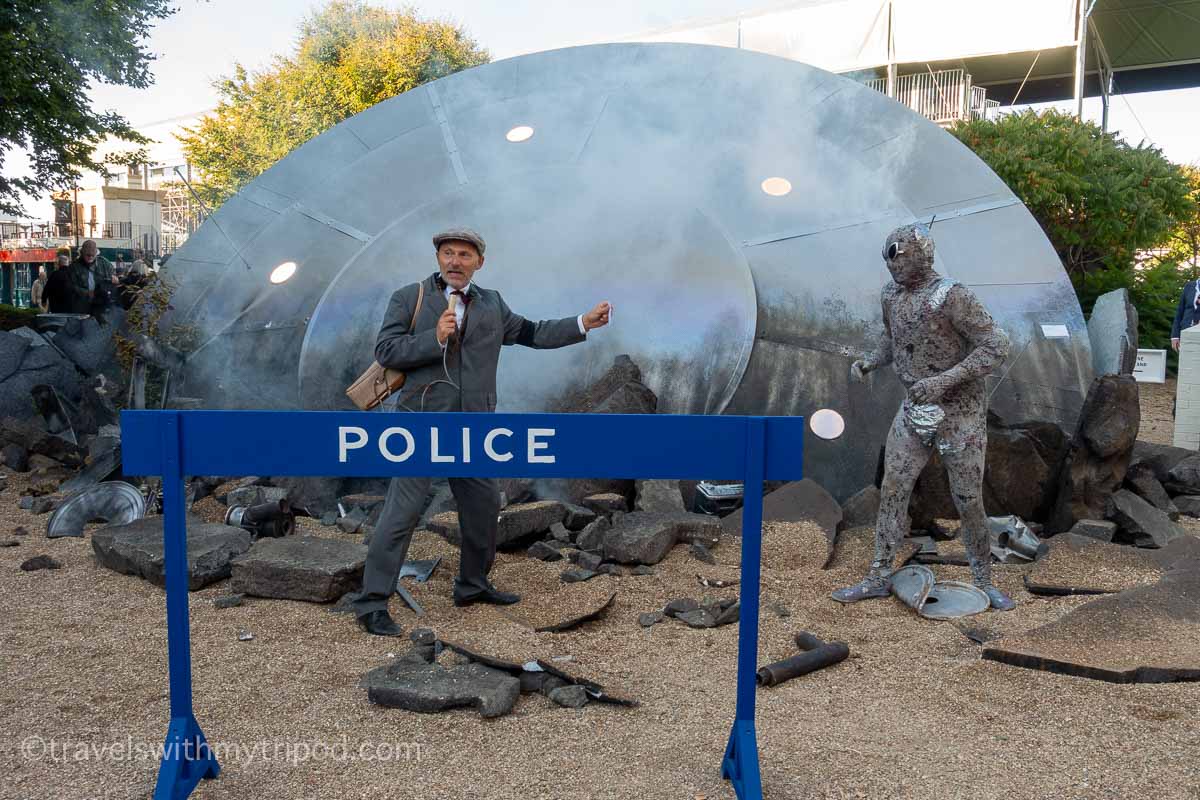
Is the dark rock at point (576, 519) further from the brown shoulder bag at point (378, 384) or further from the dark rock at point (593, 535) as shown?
the brown shoulder bag at point (378, 384)

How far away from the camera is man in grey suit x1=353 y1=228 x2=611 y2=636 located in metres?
4.03

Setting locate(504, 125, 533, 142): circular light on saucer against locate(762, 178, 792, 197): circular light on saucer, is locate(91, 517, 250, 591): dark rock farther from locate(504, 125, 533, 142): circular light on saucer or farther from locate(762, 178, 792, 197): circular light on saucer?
locate(762, 178, 792, 197): circular light on saucer

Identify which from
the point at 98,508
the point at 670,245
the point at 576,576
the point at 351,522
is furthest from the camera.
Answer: the point at 670,245

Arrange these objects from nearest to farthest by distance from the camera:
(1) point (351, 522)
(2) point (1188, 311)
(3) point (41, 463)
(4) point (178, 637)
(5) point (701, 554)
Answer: (4) point (178, 637), (5) point (701, 554), (1) point (351, 522), (3) point (41, 463), (2) point (1188, 311)

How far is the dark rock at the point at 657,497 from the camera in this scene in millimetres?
5555

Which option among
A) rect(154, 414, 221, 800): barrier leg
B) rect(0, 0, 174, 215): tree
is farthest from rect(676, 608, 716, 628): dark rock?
rect(0, 0, 174, 215): tree

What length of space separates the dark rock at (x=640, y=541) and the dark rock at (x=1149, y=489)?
3072 millimetres

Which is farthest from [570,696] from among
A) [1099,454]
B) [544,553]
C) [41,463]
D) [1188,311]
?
[1188,311]

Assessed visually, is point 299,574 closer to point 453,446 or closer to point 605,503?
point 605,503

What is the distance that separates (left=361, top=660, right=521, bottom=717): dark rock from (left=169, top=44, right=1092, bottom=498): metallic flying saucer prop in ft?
8.61

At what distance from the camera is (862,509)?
5508 mm

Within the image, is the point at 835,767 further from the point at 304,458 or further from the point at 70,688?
the point at 70,688

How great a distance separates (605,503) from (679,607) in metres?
1.32

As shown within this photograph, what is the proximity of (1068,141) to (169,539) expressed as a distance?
13832mm
